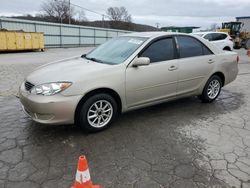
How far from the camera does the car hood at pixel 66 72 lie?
10.9 ft

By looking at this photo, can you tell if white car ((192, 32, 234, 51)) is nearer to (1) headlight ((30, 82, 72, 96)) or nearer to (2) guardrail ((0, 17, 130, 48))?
(1) headlight ((30, 82, 72, 96))

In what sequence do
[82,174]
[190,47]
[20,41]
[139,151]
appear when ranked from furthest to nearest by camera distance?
[20,41]
[190,47]
[139,151]
[82,174]

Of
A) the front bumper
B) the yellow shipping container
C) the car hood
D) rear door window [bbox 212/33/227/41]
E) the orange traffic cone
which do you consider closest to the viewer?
the orange traffic cone

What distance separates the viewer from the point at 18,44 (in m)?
17.6

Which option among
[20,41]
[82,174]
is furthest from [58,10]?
[82,174]

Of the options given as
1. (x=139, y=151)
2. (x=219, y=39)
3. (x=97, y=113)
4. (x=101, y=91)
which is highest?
(x=219, y=39)

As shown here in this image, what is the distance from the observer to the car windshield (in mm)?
3899

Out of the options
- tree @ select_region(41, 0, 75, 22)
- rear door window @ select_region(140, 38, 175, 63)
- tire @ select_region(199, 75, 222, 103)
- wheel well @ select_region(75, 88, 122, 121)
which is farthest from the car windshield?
tree @ select_region(41, 0, 75, 22)

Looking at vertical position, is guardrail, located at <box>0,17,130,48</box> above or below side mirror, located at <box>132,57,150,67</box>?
above

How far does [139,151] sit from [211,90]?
9.25 ft

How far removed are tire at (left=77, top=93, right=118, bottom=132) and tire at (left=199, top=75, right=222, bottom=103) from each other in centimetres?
230

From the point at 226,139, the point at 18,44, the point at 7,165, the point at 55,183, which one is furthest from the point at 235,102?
the point at 18,44

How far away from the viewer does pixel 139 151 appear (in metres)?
3.13

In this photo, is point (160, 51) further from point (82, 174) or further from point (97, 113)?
point (82, 174)
